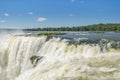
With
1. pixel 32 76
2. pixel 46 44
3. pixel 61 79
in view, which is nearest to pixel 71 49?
pixel 46 44

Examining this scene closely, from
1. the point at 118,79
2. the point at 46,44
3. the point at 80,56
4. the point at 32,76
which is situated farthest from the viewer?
the point at 46,44

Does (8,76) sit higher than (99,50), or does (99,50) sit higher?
(99,50)

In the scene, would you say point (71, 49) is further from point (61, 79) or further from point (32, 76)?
point (61, 79)

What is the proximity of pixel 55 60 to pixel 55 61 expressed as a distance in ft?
2.77

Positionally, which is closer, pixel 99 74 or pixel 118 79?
pixel 118 79

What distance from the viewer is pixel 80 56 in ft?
58.9

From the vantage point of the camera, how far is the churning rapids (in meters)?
13.3

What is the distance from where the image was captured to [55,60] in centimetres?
1761

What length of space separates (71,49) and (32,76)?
559 cm

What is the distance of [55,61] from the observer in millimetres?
16766

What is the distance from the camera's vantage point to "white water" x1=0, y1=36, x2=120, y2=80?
43.4 ft

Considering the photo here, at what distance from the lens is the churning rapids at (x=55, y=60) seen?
13305 mm

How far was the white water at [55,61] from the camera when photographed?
521 inches

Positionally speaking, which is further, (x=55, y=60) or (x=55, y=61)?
(x=55, y=60)
